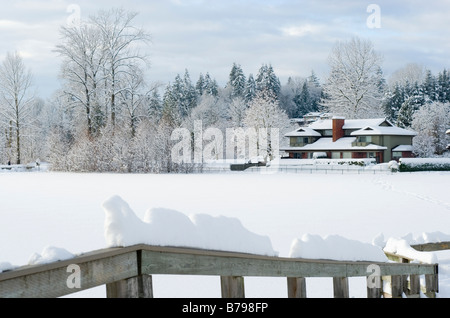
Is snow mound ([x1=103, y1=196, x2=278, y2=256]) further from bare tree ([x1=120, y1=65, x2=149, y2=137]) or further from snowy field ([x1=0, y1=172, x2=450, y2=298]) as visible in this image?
bare tree ([x1=120, y1=65, x2=149, y2=137])

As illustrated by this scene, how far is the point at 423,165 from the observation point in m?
46.7

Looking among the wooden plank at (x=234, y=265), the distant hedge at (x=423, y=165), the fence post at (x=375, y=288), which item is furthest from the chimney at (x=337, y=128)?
the wooden plank at (x=234, y=265)

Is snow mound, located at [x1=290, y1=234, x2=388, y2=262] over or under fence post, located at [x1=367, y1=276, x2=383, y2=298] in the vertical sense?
over

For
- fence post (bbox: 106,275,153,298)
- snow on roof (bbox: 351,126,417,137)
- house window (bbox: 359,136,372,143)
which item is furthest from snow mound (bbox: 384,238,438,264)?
house window (bbox: 359,136,372,143)

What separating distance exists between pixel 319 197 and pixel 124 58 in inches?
1416

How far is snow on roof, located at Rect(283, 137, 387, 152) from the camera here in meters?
61.0

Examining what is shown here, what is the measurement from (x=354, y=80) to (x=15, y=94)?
167 feet

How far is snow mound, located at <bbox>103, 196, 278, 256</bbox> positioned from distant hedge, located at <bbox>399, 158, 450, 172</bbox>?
46744mm

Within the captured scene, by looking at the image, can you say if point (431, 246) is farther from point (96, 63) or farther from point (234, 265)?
point (96, 63)

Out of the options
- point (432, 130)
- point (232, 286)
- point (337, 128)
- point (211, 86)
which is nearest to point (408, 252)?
point (232, 286)

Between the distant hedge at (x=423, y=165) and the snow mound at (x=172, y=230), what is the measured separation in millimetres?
46744

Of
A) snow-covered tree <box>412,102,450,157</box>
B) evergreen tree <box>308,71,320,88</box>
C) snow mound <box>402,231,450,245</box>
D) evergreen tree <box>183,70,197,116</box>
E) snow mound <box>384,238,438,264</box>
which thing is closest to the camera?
snow mound <box>384,238,438,264</box>

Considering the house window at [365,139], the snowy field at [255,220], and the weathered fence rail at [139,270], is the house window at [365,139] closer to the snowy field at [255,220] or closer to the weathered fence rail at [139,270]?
the snowy field at [255,220]
